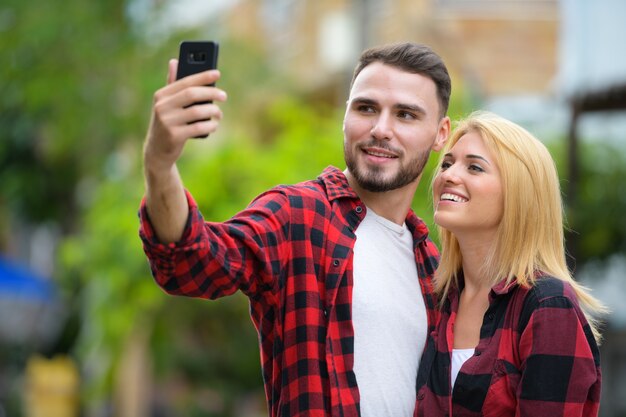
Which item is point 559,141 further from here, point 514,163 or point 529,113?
point 514,163

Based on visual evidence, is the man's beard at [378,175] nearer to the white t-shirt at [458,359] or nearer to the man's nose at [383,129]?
the man's nose at [383,129]

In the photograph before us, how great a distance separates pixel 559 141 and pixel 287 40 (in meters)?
10.9

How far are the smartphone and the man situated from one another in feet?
0.95

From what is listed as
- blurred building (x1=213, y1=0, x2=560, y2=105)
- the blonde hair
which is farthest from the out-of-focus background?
the blonde hair

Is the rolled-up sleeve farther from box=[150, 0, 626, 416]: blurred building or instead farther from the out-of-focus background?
the out-of-focus background

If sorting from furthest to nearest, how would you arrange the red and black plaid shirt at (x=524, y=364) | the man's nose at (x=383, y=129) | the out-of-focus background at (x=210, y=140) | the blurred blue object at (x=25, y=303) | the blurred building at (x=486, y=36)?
the blurred blue object at (x=25, y=303), the blurred building at (x=486, y=36), the out-of-focus background at (x=210, y=140), the man's nose at (x=383, y=129), the red and black plaid shirt at (x=524, y=364)

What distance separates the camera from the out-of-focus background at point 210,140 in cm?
990

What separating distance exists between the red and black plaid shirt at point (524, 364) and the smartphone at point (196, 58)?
1.17m

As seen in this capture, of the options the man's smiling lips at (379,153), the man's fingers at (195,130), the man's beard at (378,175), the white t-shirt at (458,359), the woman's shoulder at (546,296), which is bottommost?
the white t-shirt at (458,359)

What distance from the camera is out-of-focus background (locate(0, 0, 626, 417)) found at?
9.90 metres

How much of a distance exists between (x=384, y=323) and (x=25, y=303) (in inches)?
604

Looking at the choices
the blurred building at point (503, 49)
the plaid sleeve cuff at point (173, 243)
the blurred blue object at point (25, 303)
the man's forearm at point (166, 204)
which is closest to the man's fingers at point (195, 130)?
the man's forearm at point (166, 204)

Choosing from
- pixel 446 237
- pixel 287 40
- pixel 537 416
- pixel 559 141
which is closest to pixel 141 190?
pixel 559 141

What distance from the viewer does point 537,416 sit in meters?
2.97
